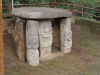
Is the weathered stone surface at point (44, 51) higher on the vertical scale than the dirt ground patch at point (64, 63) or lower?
higher

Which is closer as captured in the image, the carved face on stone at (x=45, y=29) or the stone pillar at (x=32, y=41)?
the stone pillar at (x=32, y=41)

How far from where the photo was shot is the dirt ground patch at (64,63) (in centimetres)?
571

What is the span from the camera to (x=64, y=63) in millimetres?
6520

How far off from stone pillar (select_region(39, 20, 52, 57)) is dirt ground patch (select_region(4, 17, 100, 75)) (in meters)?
0.55

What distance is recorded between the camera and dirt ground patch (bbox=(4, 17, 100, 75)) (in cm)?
571

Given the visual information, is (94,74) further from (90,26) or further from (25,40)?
(90,26)

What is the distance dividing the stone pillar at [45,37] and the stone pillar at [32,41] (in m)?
0.55

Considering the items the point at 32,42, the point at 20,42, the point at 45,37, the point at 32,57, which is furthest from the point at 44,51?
the point at 20,42

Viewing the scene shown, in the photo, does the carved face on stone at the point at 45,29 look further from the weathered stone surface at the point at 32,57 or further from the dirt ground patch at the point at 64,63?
the dirt ground patch at the point at 64,63

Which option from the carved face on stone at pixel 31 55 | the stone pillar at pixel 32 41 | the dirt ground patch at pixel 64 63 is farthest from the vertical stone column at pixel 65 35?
the carved face on stone at pixel 31 55

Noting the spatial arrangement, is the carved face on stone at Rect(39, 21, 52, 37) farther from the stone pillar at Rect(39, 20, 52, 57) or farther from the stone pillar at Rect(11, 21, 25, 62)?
the stone pillar at Rect(11, 21, 25, 62)

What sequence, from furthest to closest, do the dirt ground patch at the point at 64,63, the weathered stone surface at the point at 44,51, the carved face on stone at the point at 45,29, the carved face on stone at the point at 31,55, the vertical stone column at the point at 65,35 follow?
1. the vertical stone column at the point at 65,35
2. the weathered stone surface at the point at 44,51
3. the carved face on stone at the point at 45,29
4. the carved face on stone at the point at 31,55
5. the dirt ground patch at the point at 64,63

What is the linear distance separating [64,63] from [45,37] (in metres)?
1.40

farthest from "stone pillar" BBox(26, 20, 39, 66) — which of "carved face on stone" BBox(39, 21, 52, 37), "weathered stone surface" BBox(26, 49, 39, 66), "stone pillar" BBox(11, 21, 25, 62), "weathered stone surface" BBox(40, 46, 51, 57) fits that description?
"weathered stone surface" BBox(40, 46, 51, 57)
